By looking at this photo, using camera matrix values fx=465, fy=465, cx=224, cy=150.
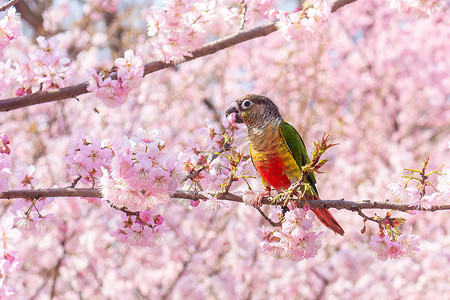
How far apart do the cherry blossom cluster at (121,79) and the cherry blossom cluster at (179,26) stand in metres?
0.34

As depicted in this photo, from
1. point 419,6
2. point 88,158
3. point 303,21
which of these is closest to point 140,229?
point 88,158

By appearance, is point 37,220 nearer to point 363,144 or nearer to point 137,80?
point 137,80

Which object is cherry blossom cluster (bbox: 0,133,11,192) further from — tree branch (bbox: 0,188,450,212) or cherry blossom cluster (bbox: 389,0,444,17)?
cherry blossom cluster (bbox: 389,0,444,17)

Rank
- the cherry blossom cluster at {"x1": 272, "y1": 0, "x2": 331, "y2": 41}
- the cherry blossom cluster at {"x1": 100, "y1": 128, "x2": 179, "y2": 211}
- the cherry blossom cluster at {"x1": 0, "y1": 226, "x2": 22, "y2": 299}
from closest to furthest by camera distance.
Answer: the cherry blossom cluster at {"x1": 0, "y1": 226, "x2": 22, "y2": 299} → the cherry blossom cluster at {"x1": 100, "y1": 128, "x2": 179, "y2": 211} → the cherry blossom cluster at {"x1": 272, "y1": 0, "x2": 331, "y2": 41}

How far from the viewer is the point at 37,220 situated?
2812 millimetres

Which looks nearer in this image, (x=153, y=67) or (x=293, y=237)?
(x=293, y=237)

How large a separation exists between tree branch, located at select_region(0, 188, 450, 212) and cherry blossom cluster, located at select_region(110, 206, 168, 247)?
34 centimetres

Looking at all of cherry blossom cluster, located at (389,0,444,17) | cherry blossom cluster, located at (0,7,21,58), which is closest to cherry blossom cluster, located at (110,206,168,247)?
cherry blossom cluster, located at (0,7,21,58)

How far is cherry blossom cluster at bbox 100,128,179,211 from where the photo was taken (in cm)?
228

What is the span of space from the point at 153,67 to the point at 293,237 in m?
1.62

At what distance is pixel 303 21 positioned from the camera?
361cm

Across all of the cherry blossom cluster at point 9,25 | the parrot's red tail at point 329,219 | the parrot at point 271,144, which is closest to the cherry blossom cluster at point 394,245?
the parrot's red tail at point 329,219

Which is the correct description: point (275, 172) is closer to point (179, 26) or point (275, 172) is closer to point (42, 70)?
point (179, 26)

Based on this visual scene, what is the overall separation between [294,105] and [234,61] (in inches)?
104
